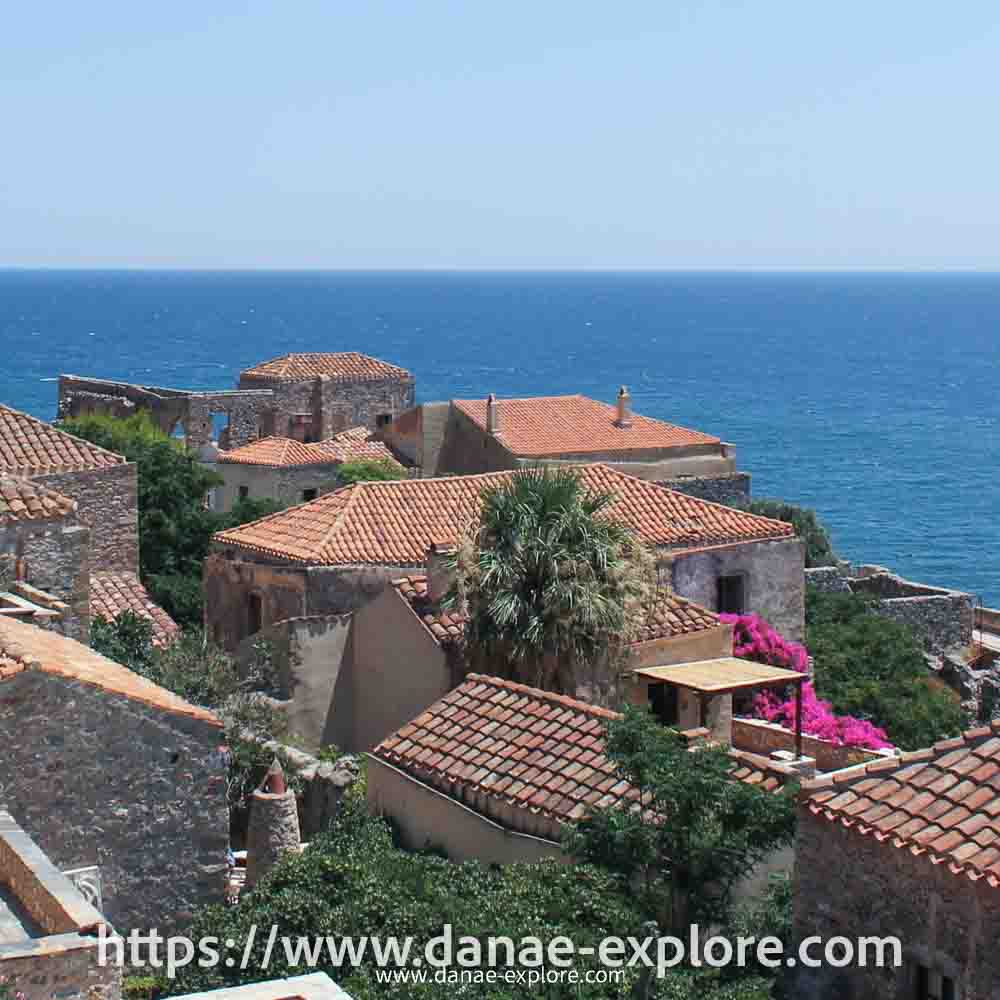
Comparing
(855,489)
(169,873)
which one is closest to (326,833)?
(169,873)

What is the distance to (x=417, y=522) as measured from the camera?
28250 millimetres

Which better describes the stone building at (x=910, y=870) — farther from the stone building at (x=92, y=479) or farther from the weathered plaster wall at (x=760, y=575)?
the stone building at (x=92, y=479)

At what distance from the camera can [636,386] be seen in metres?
157

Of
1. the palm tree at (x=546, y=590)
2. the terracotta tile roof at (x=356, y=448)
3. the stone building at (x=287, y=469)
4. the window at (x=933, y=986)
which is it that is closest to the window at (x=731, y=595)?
the palm tree at (x=546, y=590)

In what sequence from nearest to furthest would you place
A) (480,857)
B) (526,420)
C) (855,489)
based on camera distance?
1. (480,857)
2. (526,420)
3. (855,489)

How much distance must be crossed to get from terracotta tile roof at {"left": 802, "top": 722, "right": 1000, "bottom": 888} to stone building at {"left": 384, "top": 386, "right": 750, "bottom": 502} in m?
27.3

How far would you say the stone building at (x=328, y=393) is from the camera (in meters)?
61.3

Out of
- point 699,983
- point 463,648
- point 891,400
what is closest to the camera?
point 699,983

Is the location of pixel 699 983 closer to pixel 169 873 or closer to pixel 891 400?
pixel 169 873

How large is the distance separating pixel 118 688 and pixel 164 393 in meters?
48.0

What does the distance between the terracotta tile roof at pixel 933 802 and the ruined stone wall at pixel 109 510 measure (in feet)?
61.0

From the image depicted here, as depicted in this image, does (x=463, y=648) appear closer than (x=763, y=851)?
No

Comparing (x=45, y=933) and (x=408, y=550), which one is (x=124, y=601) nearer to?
(x=408, y=550)

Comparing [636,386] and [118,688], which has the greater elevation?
[118,688]
